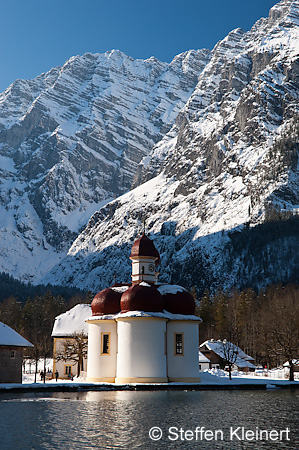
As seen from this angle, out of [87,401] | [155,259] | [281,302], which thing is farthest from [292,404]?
[281,302]

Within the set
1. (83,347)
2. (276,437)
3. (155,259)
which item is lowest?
(276,437)

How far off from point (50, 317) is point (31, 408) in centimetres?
12907

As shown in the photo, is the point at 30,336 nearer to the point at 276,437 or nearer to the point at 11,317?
the point at 11,317

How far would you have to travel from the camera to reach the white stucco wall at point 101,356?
67812 mm

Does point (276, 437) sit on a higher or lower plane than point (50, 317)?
lower

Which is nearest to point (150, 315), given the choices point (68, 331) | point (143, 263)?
point (143, 263)

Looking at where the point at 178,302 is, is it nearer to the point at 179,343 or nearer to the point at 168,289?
the point at 168,289

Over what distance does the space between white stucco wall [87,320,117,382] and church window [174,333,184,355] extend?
6.67 meters

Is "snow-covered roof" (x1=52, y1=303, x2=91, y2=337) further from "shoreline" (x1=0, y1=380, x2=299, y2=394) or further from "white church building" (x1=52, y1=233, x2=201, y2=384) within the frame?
"shoreline" (x1=0, y1=380, x2=299, y2=394)

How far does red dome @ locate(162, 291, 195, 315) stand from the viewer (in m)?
68.6

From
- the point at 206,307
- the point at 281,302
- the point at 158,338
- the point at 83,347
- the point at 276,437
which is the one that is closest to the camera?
the point at 276,437

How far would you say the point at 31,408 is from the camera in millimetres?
38281

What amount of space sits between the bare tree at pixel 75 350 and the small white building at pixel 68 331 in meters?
0.59

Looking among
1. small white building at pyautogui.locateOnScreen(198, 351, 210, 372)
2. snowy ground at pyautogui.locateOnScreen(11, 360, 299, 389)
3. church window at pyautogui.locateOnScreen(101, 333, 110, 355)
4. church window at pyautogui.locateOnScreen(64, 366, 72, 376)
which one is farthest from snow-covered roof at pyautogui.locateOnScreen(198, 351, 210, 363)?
church window at pyautogui.locateOnScreen(101, 333, 110, 355)
